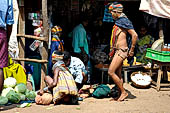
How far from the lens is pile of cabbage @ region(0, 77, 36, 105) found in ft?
20.1

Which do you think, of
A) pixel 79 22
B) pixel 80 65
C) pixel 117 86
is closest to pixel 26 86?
pixel 80 65

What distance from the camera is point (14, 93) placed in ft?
20.4

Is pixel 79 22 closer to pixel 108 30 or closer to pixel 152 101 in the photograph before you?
pixel 108 30

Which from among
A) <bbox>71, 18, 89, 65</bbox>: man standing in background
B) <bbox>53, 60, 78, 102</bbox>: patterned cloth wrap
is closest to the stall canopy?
<bbox>71, 18, 89, 65</bbox>: man standing in background

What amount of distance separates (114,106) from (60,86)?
1.21 m

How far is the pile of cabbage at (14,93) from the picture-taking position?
6.14 meters

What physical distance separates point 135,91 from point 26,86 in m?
2.82

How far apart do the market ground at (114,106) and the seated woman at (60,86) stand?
0.17 m

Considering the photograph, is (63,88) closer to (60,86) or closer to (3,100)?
(60,86)

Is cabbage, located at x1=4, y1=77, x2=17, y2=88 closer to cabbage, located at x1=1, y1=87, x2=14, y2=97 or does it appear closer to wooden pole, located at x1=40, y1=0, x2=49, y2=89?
cabbage, located at x1=1, y1=87, x2=14, y2=97

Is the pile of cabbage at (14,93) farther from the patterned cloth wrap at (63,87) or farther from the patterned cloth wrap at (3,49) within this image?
the patterned cloth wrap at (3,49)

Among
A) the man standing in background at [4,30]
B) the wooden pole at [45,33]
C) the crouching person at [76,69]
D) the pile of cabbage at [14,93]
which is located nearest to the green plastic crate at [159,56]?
the crouching person at [76,69]

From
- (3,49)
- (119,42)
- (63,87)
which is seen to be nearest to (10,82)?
(3,49)

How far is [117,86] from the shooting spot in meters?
6.64
